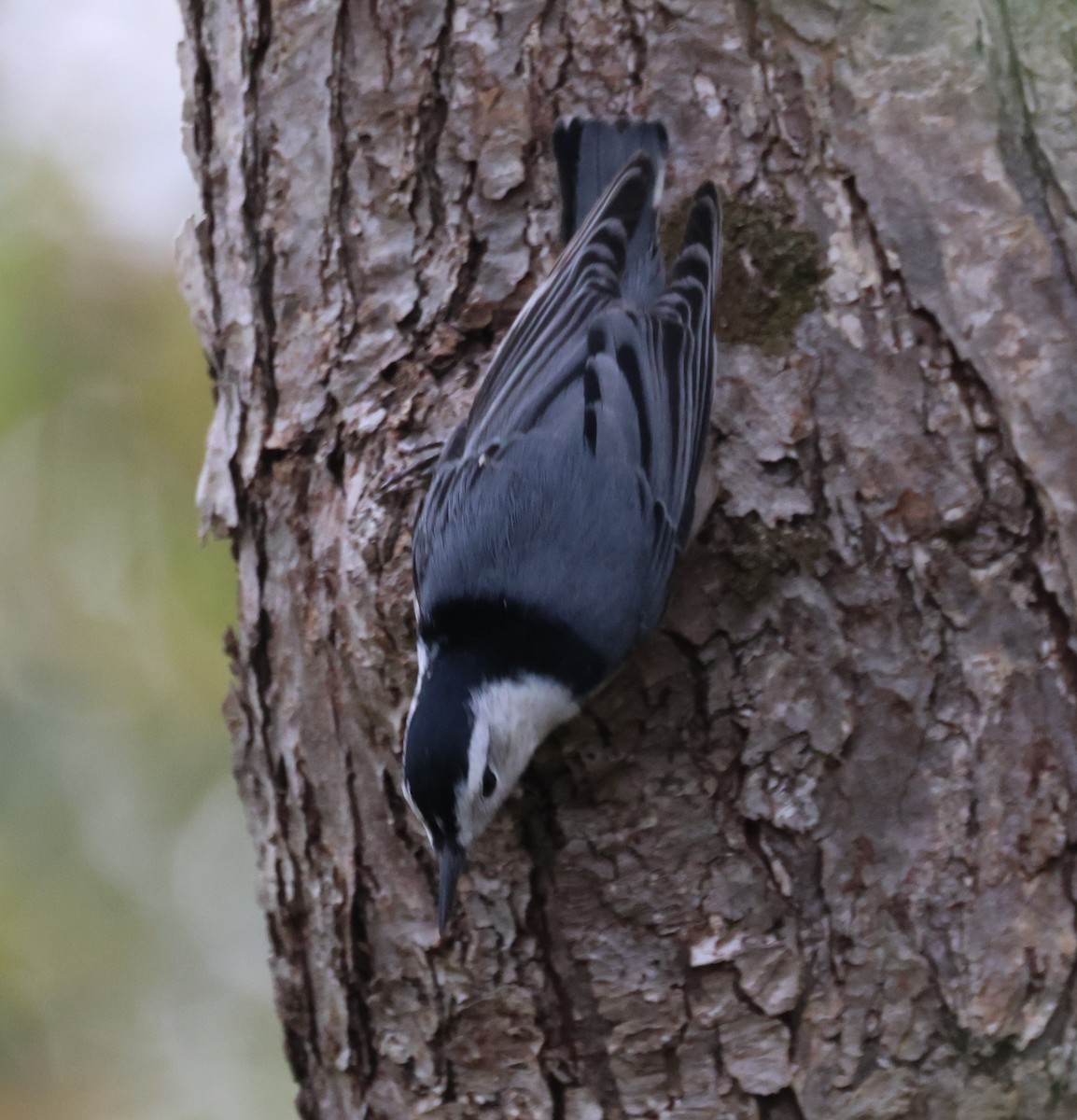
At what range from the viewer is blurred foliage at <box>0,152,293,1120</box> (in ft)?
11.3

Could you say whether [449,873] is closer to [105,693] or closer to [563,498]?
[563,498]

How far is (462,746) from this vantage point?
1726 millimetres

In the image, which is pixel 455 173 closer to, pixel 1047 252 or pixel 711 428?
pixel 711 428

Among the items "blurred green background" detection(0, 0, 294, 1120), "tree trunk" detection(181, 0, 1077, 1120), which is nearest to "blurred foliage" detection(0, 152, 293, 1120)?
"blurred green background" detection(0, 0, 294, 1120)

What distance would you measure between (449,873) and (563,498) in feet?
1.94

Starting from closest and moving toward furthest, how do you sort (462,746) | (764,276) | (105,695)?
(462,746)
(764,276)
(105,695)

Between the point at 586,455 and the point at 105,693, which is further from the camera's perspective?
the point at 105,693

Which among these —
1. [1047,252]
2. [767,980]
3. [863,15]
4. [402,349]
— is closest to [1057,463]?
[1047,252]

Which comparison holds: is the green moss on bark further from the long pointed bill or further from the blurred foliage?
the blurred foliage

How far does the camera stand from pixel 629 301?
81.6 inches

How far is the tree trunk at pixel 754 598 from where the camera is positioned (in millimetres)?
1733

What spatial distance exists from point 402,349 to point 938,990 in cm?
125

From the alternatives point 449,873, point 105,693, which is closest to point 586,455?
point 449,873

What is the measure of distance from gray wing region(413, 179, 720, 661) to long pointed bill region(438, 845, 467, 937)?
1.19 ft
